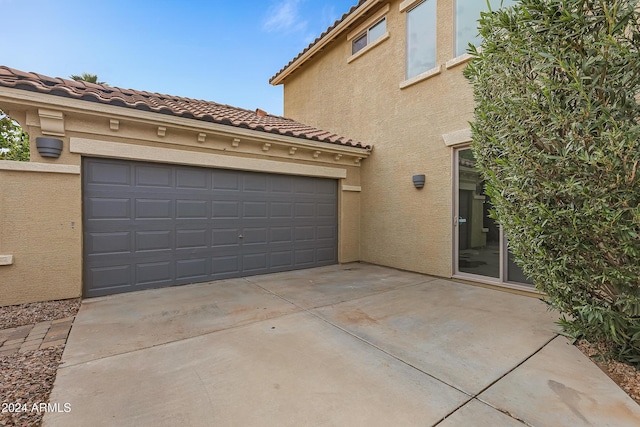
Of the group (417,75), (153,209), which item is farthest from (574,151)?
(153,209)

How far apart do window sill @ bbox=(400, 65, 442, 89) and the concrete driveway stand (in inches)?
182

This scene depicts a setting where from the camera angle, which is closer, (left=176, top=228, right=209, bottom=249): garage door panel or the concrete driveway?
the concrete driveway

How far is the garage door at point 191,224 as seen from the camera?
479cm

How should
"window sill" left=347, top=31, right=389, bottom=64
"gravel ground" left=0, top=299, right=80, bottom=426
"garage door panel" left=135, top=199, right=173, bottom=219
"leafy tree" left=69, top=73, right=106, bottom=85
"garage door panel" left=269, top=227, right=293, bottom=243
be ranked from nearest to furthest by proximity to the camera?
1. "gravel ground" left=0, top=299, right=80, bottom=426
2. "garage door panel" left=135, top=199, right=173, bottom=219
3. "garage door panel" left=269, top=227, right=293, bottom=243
4. "window sill" left=347, top=31, right=389, bottom=64
5. "leafy tree" left=69, top=73, right=106, bottom=85

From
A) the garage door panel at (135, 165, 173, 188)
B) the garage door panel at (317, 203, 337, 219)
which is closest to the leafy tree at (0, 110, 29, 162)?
the garage door panel at (135, 165, 173, 188)

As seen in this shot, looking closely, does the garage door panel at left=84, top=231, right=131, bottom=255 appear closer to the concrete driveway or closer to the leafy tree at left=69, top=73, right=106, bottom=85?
the concrete driveway

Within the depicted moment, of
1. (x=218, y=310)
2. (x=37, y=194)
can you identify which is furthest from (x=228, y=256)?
(x=37, y=194)

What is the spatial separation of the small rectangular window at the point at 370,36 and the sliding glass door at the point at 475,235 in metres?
4.01

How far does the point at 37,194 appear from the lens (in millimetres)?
4262

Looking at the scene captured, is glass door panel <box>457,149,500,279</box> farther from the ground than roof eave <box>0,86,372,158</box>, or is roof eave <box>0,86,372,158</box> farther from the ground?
roof eave <box>0,86,372,158</box>

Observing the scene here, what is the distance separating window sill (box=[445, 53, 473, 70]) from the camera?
5402mm

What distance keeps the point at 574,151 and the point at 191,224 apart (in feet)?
18.6

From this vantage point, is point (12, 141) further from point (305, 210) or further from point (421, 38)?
point (421, 38)

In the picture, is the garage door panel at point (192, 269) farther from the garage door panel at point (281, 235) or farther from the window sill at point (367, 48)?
the window sill at point (367, 48)
